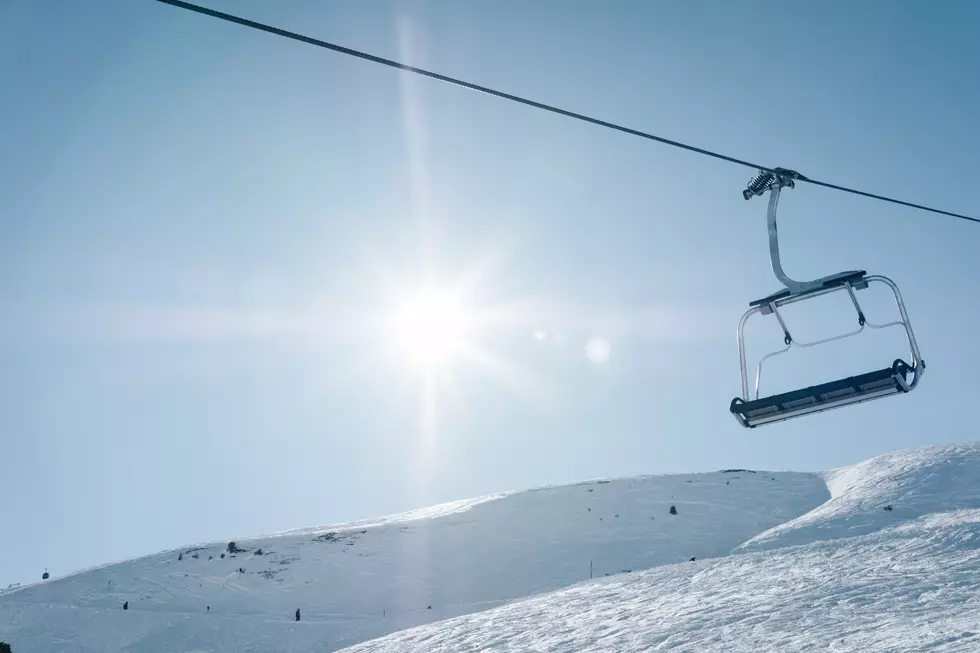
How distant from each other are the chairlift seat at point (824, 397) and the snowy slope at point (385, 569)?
18.1 meters

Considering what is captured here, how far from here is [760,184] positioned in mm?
7926

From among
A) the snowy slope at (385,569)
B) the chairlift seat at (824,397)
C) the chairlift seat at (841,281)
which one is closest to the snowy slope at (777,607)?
the chairlift seat at (824,397)

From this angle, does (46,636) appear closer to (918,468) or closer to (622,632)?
(622,632)

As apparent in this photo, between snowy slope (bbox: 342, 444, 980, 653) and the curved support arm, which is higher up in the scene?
the curved support arm

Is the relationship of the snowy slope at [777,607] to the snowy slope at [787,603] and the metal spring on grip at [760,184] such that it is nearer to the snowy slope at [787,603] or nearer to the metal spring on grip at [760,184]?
the snowy slope at [787,603]

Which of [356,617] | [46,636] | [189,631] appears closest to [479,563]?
[356,617]

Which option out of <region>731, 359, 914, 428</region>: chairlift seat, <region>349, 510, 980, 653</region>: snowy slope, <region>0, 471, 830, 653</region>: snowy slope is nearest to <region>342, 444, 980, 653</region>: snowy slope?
<region>349, 510, 980, 653</region>: snowy slope

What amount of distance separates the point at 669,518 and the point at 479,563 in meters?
10.0

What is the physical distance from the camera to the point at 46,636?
25281 mm

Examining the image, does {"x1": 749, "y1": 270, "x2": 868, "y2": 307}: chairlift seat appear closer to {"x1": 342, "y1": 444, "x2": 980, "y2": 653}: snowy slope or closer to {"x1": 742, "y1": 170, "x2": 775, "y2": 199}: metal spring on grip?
{"x1": 742, "y1": 170, "x2": 775, "y2": 199}: metal spring on grip

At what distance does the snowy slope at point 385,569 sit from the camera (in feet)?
82.8

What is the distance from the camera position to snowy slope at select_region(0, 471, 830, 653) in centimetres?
2523

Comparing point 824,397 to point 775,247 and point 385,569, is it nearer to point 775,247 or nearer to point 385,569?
point 775,247

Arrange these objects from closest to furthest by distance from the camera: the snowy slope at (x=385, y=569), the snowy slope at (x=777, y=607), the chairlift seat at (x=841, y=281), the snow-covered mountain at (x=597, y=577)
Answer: the chairlift seat at (x=841, y=281) → the snowy slope at (x=777, y=607) → the snow-covered mountain at (x=597, y=577) → the snowy slope at (x=385, y=569)
